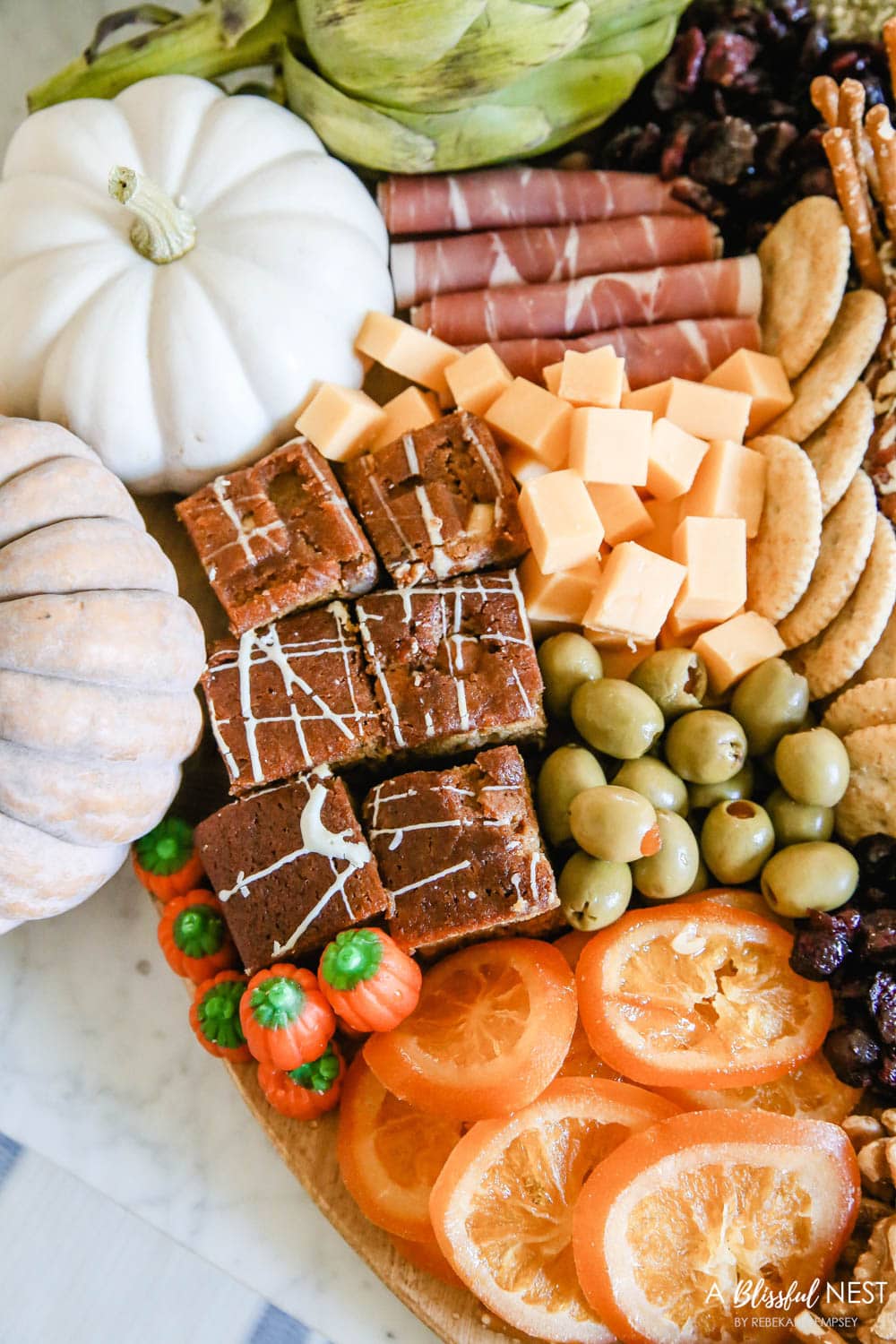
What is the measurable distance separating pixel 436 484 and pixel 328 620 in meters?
0.30

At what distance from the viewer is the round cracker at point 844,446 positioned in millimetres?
1737

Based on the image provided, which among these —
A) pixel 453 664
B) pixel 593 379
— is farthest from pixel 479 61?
pixel 453 664

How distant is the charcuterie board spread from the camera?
56.9 inches

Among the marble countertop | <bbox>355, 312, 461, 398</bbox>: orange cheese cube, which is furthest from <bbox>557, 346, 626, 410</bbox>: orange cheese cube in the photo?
the marble countertop

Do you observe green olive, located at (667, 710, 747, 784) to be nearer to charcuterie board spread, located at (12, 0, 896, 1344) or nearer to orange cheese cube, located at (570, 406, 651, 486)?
charcuterie board spread, located at (12, 0, 896, 1344)

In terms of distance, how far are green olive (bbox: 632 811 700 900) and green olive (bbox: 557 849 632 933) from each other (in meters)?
0.03

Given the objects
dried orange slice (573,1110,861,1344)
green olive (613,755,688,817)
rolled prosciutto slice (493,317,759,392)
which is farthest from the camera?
rolled prosciutto slice (493,317,759,392)

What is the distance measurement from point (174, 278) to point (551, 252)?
0.73 meters

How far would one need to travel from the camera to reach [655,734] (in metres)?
1.70

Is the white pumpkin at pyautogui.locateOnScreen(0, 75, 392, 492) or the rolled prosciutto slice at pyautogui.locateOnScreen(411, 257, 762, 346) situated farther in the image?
the rolled prosciutto slice at pyautogui.locateOnScreen(411, 257, 762, 346)

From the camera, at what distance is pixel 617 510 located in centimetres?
178

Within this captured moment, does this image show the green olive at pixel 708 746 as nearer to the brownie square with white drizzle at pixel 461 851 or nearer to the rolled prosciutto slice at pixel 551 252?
the brownie square with white drizzle at pixel 461 851

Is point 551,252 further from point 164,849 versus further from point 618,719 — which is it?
point 164,849

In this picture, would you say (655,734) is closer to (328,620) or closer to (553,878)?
(553,878)
